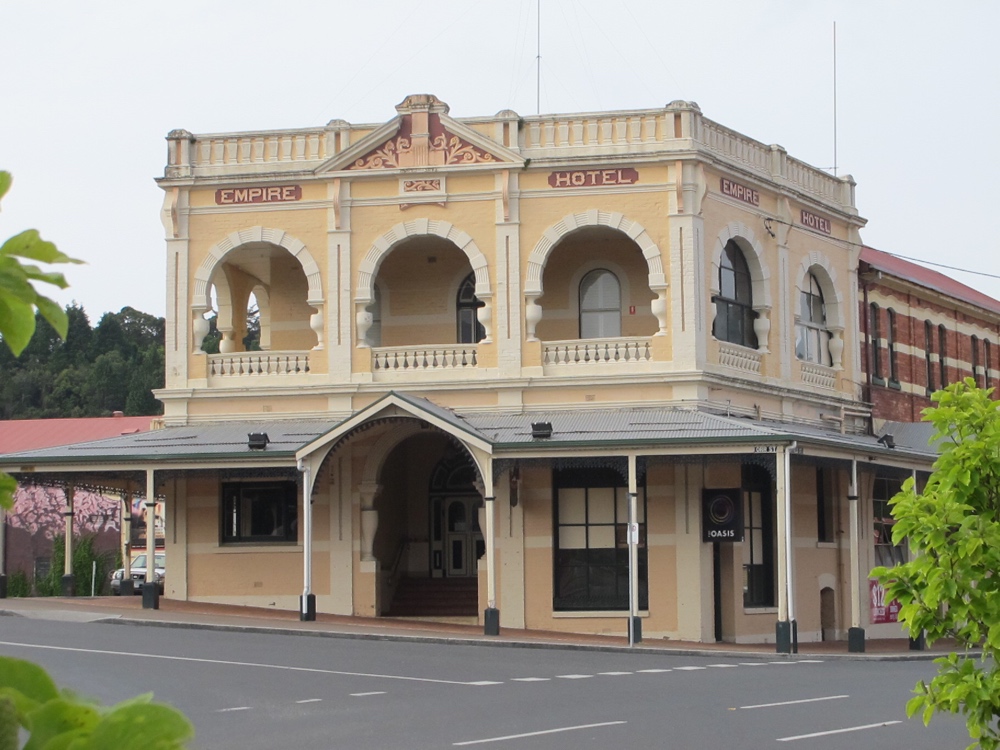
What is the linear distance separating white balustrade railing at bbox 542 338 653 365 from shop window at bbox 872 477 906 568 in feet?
22.1

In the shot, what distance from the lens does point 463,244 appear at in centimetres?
2827

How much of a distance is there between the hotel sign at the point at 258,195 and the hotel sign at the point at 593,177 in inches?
192

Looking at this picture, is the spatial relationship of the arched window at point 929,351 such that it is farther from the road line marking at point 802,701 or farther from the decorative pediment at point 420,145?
the road line marking at point 802,701

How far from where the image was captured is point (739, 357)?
95.6 ft

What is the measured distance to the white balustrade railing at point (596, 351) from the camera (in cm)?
2781

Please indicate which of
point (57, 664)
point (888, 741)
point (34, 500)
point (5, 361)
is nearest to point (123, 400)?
point (5, 361)

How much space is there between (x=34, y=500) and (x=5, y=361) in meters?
22.1

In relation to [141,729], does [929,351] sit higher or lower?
higher

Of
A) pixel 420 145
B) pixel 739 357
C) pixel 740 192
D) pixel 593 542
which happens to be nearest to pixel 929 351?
pixel 739 357

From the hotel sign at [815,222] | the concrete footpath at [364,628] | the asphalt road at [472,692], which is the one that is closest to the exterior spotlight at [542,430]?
the concrete footpath at [364,628]

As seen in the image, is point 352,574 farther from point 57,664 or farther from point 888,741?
point 888,741

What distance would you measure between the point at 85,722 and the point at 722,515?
25.2m

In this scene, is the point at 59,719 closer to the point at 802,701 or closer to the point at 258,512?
the point at 802,701

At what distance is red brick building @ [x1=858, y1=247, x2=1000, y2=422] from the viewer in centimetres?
3394
